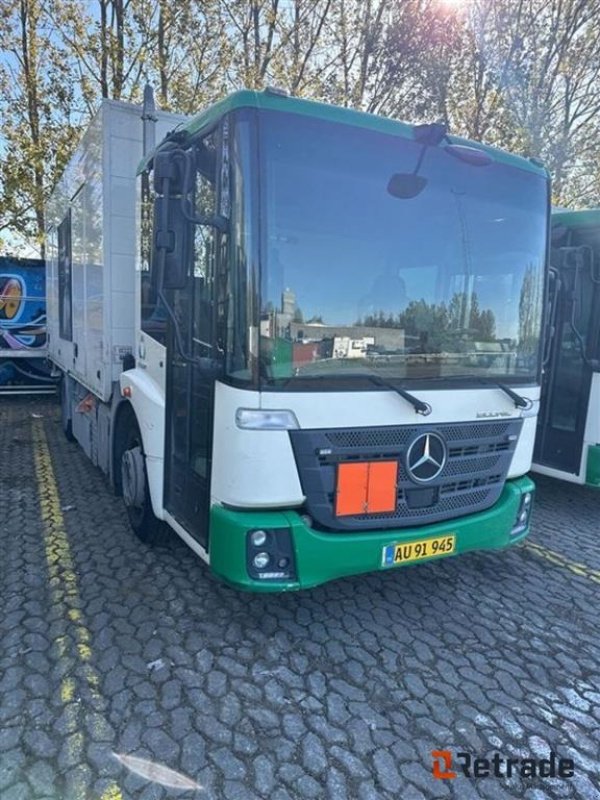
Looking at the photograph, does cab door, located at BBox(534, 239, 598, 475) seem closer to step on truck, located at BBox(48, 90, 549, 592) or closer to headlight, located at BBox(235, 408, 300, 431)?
step on truck, located at BBox(48, 90, 549, 592)

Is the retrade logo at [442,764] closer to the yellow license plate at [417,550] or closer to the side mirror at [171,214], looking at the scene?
the yellow license plate at [417,550]

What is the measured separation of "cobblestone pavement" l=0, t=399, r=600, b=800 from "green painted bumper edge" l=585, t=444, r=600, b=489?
1171 mm

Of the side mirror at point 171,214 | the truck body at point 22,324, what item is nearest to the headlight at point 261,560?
the side mirror at point 171,214

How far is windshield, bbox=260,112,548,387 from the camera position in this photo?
8.77 feet

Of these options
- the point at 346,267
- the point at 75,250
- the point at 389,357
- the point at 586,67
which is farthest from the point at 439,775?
the point at 586,67

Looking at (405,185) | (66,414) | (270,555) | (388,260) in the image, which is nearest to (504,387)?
(388,260)

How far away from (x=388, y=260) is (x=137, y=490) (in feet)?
7.93

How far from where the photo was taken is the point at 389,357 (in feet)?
9.71

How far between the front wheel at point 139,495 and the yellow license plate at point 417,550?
1791mm

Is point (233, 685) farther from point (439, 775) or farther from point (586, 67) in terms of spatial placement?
point (586, 67)

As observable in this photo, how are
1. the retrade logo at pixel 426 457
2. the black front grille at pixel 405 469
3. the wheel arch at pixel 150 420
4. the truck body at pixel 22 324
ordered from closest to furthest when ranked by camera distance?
the black front grille at pixel 405 469 → the retrade logo at pixel 426 457 → the wheel arch at pixel 150 420 → the truck body at pixel 22 324

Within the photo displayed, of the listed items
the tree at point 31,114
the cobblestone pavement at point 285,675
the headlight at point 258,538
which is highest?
the tree at point 31,114

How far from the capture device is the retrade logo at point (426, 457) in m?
3.03

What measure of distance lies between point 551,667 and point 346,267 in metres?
2.43
